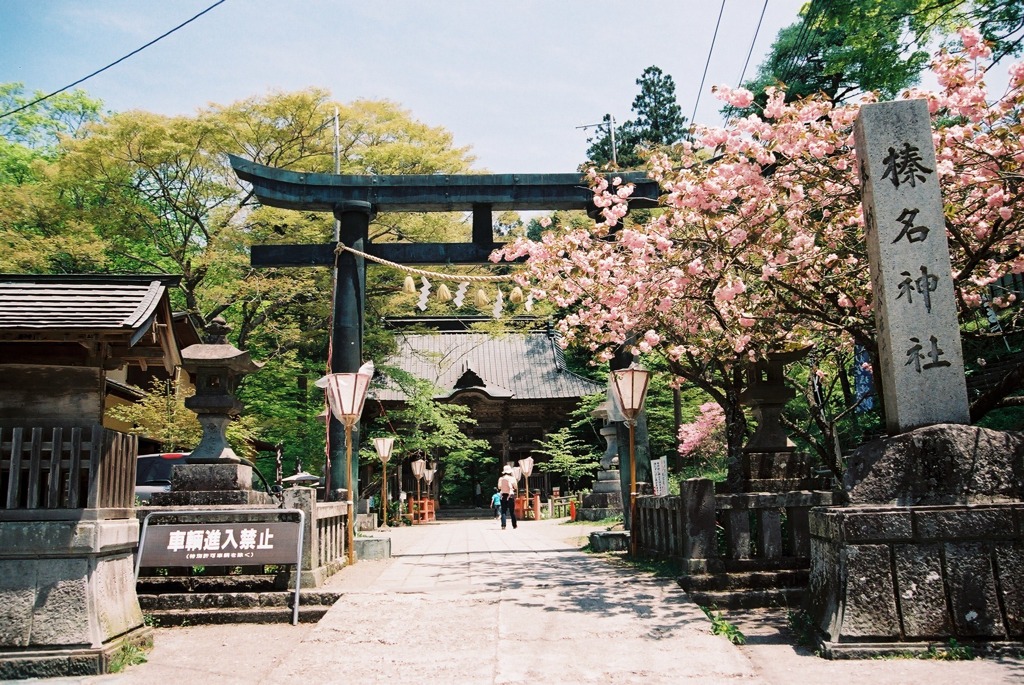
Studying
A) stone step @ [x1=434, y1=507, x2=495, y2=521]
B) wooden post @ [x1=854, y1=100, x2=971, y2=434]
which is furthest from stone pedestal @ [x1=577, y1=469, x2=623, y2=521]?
wooden post @ [x1=854, y1=100, x2=971, y2=434]

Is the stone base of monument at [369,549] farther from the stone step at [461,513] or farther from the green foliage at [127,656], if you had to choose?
the stone step at [461,513]

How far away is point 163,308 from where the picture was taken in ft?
21.4

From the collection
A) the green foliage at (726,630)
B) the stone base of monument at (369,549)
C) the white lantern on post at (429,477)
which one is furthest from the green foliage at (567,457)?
the green foliage at (726,630)

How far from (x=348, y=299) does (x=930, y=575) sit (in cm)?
1125

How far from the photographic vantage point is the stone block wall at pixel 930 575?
4836 mm

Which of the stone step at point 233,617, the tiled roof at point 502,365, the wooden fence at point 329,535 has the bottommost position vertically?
the stone step at point 233,617

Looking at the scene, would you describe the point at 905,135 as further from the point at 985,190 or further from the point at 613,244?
the point at 613,244

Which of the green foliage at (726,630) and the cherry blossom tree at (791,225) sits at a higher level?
the cherry blossom tree at (791,225)

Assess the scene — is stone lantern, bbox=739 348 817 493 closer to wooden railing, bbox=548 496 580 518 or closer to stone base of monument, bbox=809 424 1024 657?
stone base of monument, bbox=809 424 1024 657

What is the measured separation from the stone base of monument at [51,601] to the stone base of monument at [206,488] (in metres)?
2.61

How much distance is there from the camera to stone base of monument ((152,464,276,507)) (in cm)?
793

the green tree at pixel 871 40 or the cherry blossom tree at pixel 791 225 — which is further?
the green tree at pixel 871 40

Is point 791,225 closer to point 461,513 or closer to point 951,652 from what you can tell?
point 951,652

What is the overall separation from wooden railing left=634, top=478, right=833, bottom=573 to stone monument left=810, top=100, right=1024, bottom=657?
1.33m
